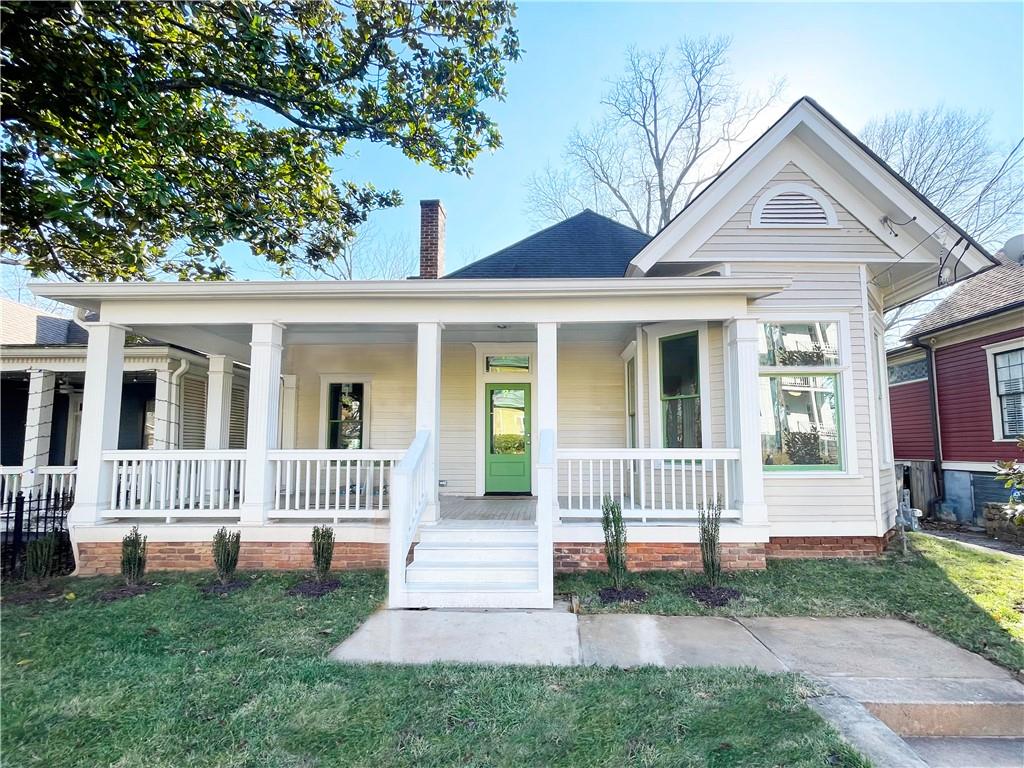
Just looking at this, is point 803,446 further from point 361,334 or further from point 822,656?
point 361,334

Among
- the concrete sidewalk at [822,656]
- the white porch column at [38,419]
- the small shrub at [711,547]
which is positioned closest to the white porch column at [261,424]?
the concrete sidewalk at [822,656]

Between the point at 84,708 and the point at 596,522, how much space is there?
463cm

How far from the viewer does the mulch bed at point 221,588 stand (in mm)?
5062

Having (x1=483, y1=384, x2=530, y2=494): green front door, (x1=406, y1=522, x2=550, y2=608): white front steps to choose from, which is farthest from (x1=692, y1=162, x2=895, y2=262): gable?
(x1=406, y1=522, x2=550, y2=608): white front steps

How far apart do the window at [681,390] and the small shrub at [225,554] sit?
5.55m

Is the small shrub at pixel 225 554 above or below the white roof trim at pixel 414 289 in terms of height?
below

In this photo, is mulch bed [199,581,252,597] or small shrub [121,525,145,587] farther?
small shrub [121,525,145,587]

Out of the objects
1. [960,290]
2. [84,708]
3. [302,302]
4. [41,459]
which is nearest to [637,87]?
[960,290]

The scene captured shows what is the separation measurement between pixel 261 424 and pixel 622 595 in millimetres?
4501

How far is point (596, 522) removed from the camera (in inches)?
234

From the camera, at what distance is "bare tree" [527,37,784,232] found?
19.9 meters

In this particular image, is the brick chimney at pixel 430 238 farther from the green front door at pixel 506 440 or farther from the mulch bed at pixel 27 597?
the mulch bed at pixel 27 597

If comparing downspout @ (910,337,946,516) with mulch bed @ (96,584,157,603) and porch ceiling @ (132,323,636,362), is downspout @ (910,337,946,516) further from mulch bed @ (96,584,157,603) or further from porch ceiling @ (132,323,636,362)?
mulch bed @ (96,584,157,603)

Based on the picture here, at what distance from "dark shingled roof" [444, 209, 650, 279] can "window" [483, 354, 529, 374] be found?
57.3 inches
